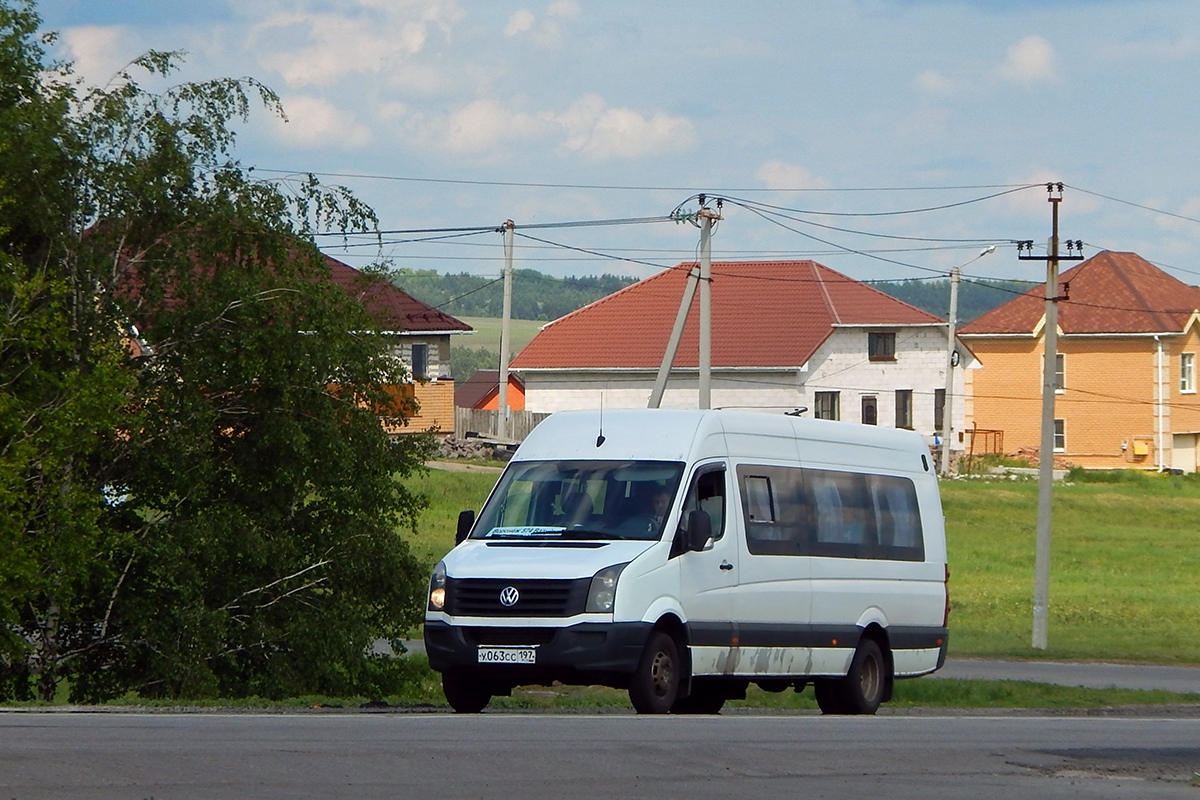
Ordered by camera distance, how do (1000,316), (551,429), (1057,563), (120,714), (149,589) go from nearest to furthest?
(120,714) < (551,429) < (149,589) < (1057,563) < (1000,316)

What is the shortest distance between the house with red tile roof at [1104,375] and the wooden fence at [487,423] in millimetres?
23304

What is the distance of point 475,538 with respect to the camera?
15.0m

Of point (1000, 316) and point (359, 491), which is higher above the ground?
point (1000, 316)

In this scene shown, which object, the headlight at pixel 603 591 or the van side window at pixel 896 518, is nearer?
the headlight at pixel 603 591

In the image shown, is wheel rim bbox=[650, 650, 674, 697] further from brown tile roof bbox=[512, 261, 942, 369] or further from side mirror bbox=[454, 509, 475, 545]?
brown tile roof bbox=[512, 261, 942, 369]

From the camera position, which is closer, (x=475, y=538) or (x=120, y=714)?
(x=120, y=714)

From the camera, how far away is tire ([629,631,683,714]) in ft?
45.9

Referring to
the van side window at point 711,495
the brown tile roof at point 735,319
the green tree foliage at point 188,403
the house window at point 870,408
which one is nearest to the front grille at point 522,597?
the van side window at point 711,495

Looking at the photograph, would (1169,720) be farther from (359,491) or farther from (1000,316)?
(1000,316)

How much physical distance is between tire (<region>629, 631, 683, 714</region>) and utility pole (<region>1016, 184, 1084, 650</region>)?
16.4 metres

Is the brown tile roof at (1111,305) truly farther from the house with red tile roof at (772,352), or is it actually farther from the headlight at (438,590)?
the headlight at (438,590)

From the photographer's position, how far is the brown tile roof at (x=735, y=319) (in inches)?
2916

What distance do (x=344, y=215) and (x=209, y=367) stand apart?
284 cm

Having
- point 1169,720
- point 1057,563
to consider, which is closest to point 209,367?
point 1169,720
